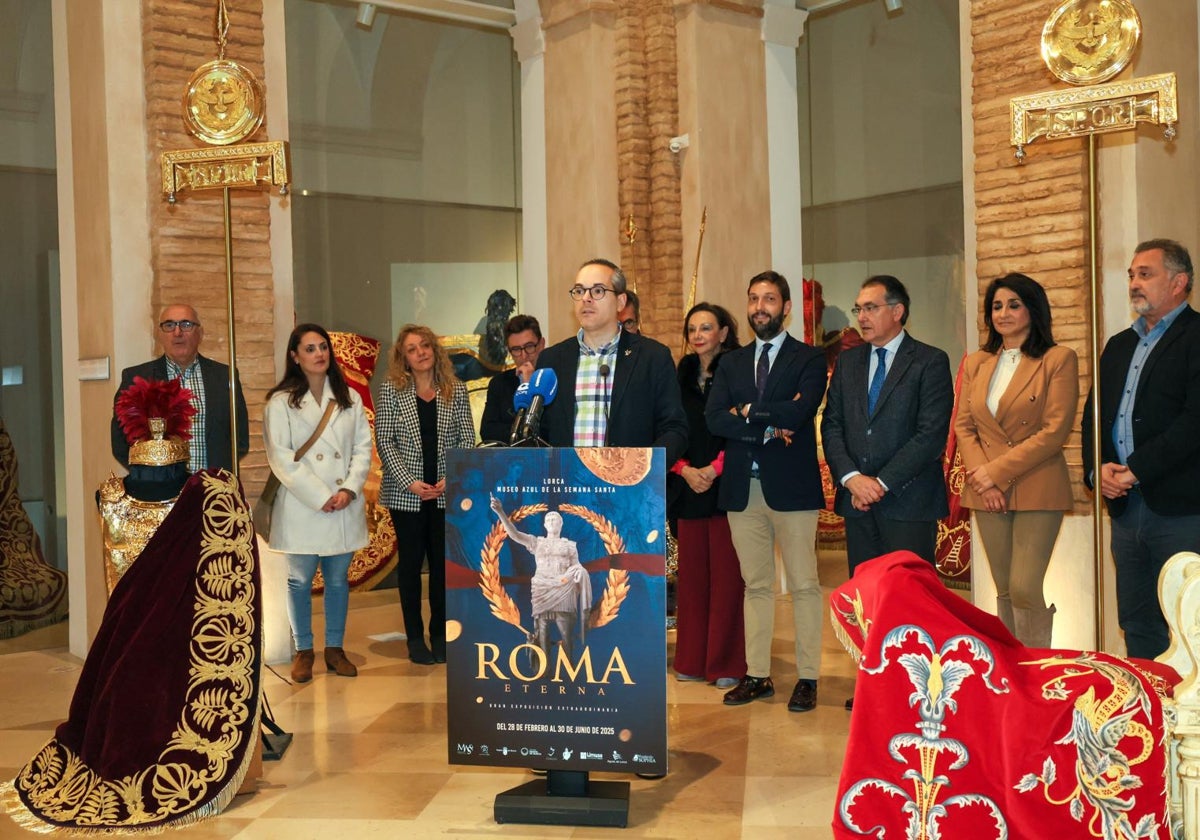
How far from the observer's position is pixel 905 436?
4.95m

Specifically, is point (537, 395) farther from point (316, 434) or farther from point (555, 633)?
point (316, 434)

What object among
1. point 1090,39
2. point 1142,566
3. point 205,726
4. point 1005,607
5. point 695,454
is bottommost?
point 205,726

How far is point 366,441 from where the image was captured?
616 cm

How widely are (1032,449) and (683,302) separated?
12.6ft

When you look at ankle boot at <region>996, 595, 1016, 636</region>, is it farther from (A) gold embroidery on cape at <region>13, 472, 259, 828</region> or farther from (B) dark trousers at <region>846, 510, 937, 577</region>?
(A) gold embroidery on cape at <region>13, 472, 259, 828</region>

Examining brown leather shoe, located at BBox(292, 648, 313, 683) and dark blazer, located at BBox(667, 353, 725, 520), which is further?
brown leather shoe, located at BBox(292, 648, 313, 683)

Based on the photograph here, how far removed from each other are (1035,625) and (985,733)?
224 centimetres

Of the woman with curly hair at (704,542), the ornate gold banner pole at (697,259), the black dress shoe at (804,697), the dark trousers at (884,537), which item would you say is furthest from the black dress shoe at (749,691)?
the ornate gold banner pole at (697,259)

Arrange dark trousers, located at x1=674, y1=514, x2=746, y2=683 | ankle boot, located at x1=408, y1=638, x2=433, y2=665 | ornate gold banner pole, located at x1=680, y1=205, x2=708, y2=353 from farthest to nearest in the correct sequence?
→ 1. ornate gold banner pole, located at x1=680, y1=205, x2=708, y2=353
2. ankle boot, located at x1=408, y1=638, x2=433, y2=665
3. dark trousers, located at x1=674, y1=514, x2=746, y2=683

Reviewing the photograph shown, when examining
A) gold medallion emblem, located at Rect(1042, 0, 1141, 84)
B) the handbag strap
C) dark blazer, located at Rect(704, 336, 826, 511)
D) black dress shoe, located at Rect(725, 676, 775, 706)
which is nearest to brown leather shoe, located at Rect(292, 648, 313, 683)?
the handbag strap

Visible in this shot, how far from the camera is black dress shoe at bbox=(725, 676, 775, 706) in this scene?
5223 mm

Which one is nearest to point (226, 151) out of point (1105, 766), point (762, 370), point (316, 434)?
point (316, 434)

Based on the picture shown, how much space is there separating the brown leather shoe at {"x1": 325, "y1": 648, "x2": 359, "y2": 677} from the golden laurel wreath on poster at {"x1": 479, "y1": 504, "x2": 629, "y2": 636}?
2456 millimetres

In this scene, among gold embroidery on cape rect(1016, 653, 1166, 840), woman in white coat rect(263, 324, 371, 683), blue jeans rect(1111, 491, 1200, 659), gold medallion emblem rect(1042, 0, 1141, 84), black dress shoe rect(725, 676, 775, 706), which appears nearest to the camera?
gold embroidery on cape rect(1016, 653, 1166, 840)
